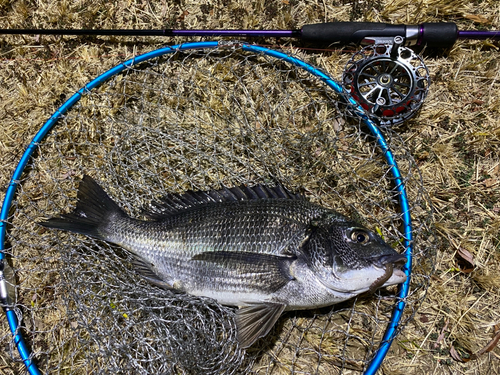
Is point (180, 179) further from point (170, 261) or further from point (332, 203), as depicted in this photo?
point (332, 203)

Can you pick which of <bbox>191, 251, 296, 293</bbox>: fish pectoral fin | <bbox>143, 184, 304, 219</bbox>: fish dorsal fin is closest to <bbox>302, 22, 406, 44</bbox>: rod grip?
<bbox>143, 184, 304, 219</bbox>: fish dorsal fin

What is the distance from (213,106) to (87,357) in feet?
8.24

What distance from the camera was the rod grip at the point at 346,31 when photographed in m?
3.29

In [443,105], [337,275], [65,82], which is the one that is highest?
[65,82]

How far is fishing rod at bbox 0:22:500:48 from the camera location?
10.9 feet

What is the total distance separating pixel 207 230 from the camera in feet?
9.56

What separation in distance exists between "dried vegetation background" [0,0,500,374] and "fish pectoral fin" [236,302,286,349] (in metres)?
1.27

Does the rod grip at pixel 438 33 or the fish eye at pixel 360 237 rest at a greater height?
the rod grip at pixel 438 33

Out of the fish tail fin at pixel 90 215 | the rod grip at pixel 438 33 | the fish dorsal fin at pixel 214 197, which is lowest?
the fish dorsal fin at pixel 214 197

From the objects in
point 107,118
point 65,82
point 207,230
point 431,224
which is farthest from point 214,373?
point 65,82

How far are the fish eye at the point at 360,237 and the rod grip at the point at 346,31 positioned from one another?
72.0 inches

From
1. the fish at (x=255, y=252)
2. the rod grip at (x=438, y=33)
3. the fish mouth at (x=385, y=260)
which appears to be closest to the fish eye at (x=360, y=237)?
the fish at (x=255, y=252)

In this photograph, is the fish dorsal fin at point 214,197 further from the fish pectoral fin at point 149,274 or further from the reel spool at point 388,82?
the reel spool at point 388,82

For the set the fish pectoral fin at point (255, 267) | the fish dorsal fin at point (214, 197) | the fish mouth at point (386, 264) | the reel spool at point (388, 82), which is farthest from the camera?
the reel spool at point (388, 82)
